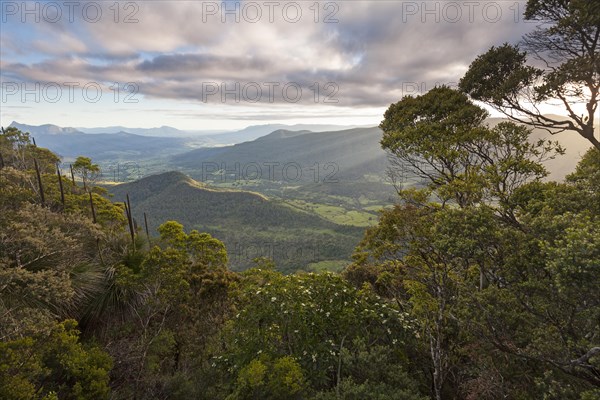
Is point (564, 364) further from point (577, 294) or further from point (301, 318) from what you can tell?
point (301, 318)

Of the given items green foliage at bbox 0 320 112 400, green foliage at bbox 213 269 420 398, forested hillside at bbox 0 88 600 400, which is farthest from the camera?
green foliage at bbox 213 269 420 398

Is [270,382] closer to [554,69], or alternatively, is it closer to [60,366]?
[60,366]

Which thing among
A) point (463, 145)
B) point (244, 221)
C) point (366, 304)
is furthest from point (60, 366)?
point (244, 221)

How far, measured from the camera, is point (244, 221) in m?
123

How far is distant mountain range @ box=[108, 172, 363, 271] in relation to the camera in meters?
89.6

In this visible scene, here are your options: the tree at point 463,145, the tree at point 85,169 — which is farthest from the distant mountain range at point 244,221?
the tree at point 463,145

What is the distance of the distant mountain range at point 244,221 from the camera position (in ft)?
294

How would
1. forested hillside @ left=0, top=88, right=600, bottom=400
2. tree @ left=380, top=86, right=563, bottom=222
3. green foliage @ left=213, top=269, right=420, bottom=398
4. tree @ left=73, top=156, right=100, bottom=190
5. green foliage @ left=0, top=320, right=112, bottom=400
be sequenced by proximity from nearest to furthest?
forested hillside @ left=0, top=88, right=600, bottom=400, green foliage @ left=0, top=320, right=112, bottom=400, green foliage @ left=213, top=269, right=420, bottom=398, tree @ left=380, top=86, right=563, bottom=222, tree @ left=73, top=156, right=100, bottom=190

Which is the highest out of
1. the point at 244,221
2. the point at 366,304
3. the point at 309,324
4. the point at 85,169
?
the point at 85,169

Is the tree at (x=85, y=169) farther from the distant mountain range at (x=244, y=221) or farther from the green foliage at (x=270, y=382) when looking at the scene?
the distant mountain range at (x=244, y=221)

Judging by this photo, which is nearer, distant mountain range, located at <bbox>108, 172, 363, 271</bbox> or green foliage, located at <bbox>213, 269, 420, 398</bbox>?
green foliage, located at <bbox>213, 269, 420, 398</bbox>

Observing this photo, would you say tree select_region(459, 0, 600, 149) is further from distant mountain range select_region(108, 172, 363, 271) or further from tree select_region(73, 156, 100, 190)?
distant mountain range select_region(108, 172, 363, 271)

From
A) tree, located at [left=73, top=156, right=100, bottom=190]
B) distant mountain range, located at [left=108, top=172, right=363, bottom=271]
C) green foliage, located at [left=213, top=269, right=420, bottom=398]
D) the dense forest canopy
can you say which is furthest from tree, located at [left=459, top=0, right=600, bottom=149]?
distant mountain range, located at [left=108, top=172, right=363, bottom=271]

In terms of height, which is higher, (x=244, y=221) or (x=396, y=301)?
(x=396, y=301)
